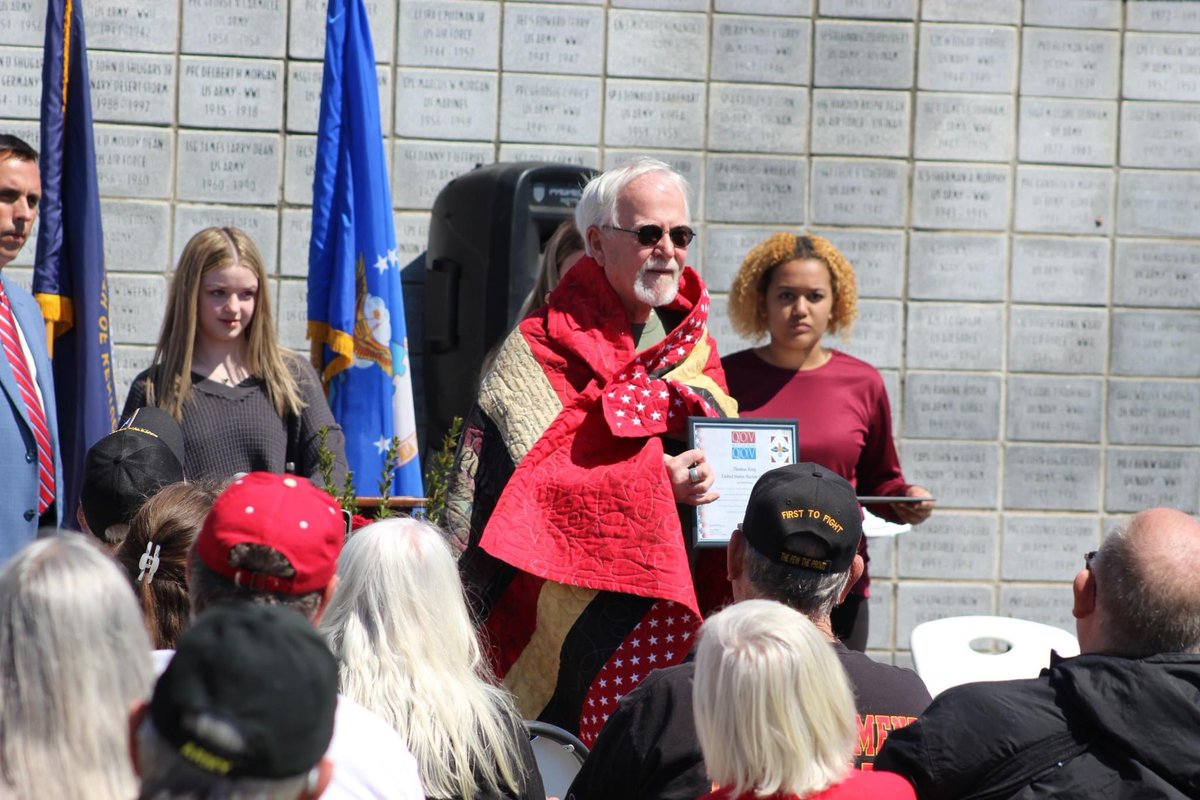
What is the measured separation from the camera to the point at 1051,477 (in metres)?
5.58

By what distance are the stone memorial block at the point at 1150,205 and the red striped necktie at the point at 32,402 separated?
157 inches

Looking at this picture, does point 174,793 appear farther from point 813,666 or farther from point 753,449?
point 753,449

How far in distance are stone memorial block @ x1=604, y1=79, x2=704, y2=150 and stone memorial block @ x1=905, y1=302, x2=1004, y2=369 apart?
1091 mm

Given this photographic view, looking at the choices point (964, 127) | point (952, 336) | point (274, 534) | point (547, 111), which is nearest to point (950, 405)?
point (952, 336)

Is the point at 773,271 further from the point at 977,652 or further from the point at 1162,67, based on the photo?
the point at 1162,67

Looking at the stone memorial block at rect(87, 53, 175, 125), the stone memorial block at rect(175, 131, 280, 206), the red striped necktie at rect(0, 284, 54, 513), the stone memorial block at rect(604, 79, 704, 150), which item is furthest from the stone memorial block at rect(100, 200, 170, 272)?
the stone memorial block at rect(604, 79, 704, 150)

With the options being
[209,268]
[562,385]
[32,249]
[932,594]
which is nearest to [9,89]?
[32,249]

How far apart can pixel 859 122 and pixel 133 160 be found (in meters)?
2.68

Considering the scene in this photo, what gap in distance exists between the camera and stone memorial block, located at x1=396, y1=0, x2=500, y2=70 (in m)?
5.24

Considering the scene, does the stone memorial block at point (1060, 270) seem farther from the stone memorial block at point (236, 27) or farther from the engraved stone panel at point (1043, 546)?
the stone memorial block at point (236, 27)

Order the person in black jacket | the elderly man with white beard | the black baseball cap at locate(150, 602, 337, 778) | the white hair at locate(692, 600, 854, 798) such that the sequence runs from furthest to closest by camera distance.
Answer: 1. the elderly man with white beard
2. the person in black jacket
3. the white hair at locate(692, 600, 854, 798)
4. the black baseball cap at locate(150, 602, 337, 778)

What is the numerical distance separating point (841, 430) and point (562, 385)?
1.27m

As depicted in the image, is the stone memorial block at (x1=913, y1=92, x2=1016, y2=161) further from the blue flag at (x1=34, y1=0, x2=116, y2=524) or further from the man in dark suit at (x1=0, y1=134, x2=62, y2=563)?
the man in dark suit at (x1=0, y1=134, x2=62, y2=563)

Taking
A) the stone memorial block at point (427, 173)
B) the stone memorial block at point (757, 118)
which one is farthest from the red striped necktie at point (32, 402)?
the stone memorial block at point (757, 118)
